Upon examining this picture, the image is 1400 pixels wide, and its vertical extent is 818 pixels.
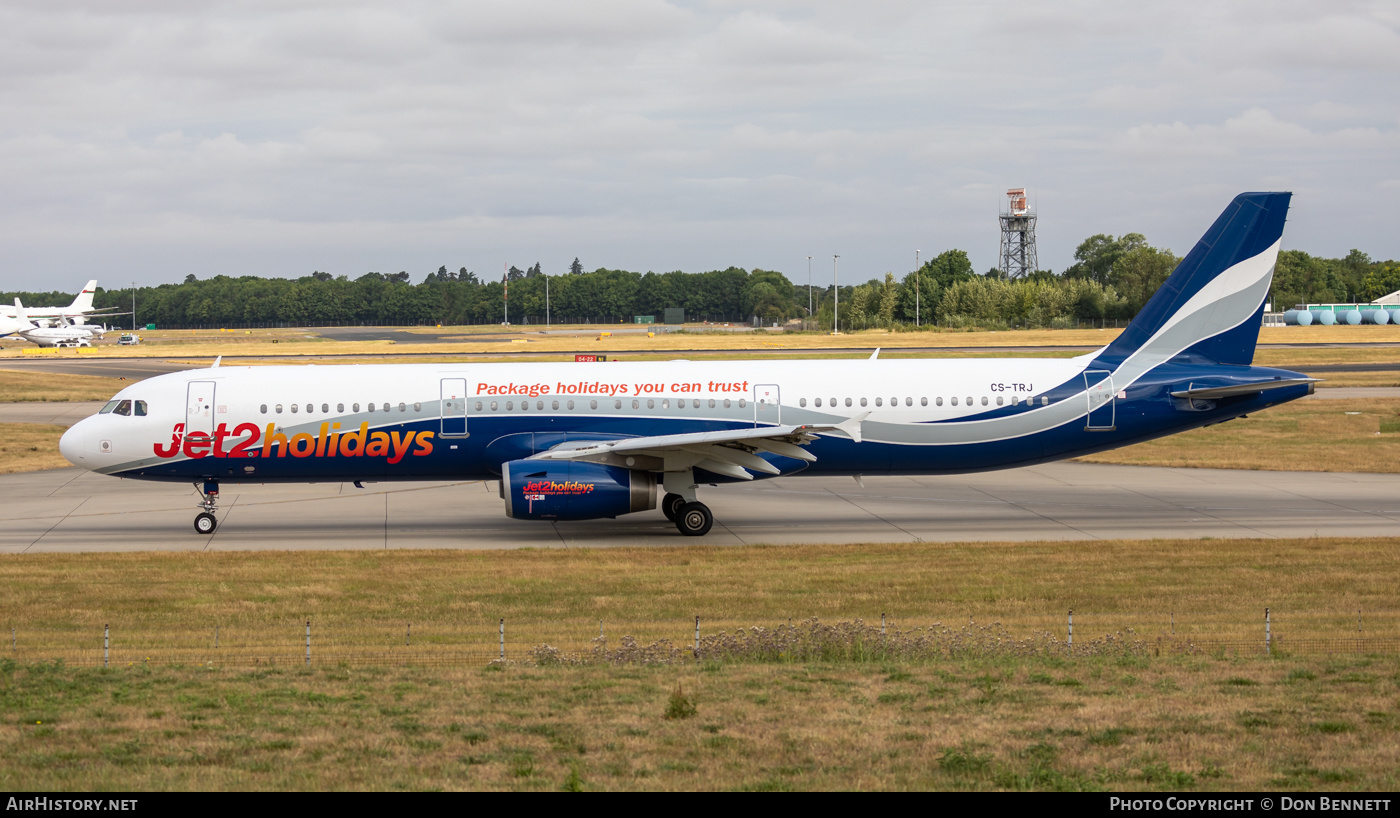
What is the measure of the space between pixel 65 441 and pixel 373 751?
2043cm

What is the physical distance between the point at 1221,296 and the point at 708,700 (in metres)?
21.7

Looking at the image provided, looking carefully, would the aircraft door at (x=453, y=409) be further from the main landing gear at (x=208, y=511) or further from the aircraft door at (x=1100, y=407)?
the aircraft door at (x=1100, y=407)

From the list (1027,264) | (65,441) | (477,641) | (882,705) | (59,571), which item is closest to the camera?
(882,705)

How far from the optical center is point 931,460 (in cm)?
2908

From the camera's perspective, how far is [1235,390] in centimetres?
2852

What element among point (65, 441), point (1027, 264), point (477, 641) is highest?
point (1027, 264)

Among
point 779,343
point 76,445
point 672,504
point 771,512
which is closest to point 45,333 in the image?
point 779,343

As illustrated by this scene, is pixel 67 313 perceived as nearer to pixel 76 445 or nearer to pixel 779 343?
pixel 779 343

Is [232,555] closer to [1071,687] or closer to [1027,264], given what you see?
[1071,687]

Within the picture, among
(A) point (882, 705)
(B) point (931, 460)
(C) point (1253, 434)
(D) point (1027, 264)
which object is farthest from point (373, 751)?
→ (D) point (1027, 264)

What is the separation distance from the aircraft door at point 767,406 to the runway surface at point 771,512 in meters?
2.64
